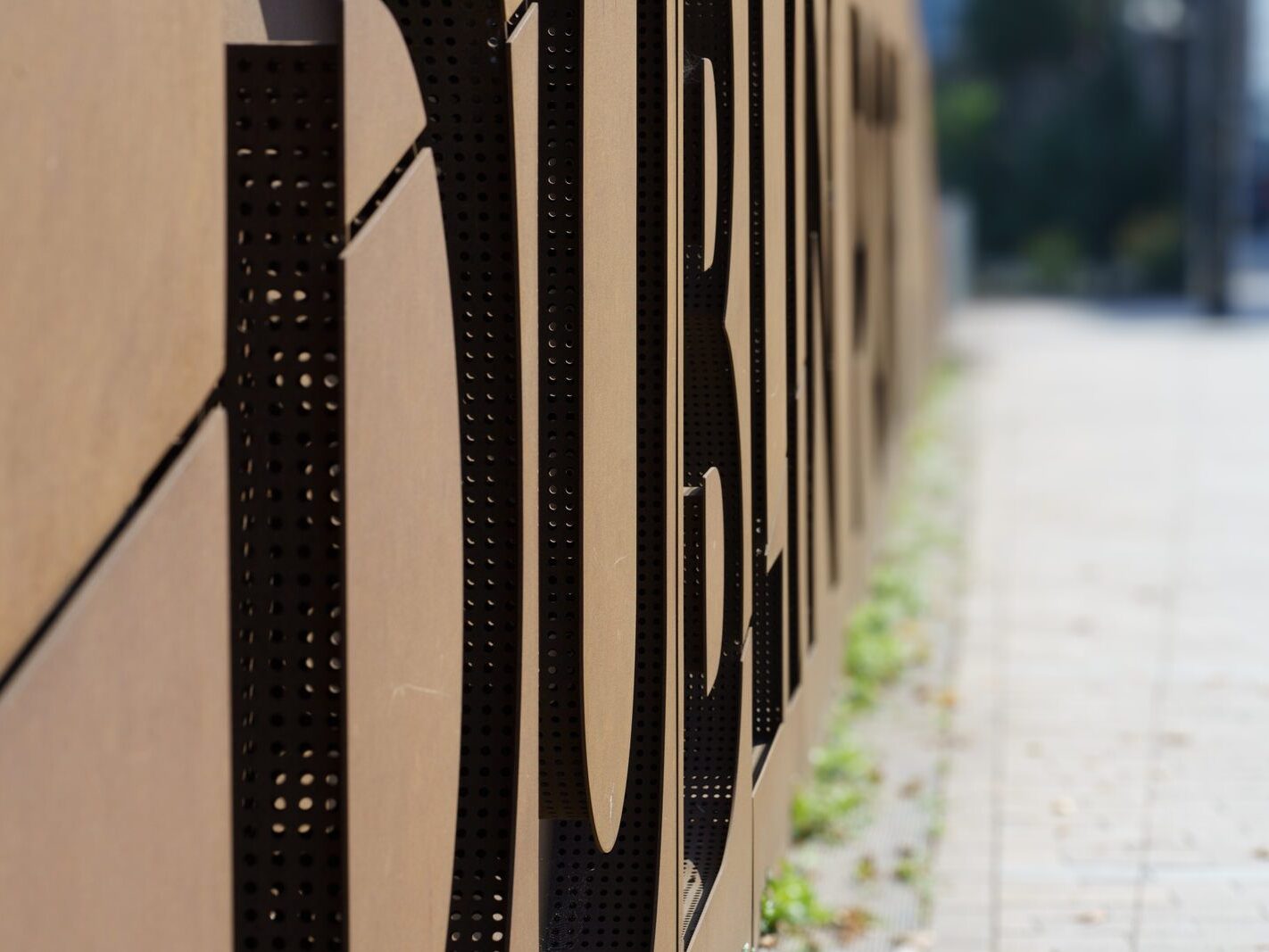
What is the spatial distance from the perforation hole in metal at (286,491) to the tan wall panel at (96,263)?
22 cm

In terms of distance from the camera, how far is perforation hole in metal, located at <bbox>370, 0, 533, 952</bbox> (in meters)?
2.64

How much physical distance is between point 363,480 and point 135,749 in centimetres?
50

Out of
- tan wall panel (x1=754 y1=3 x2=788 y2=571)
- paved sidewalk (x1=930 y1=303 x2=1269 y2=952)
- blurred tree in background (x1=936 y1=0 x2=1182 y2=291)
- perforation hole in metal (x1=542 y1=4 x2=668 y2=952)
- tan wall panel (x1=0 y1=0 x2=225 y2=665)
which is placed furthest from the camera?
blurred tree in background (x1=936 y1=0 x2=1182 y2=291)

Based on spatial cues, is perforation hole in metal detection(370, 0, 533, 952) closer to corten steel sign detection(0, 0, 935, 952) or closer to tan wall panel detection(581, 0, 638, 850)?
corten steel sign detection(0, 0, 935, 952)

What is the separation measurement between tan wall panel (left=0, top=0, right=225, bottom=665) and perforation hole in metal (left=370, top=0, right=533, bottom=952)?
0.70 meters

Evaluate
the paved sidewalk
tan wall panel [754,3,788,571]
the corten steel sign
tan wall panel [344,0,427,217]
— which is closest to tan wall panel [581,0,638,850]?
the corten steel sign

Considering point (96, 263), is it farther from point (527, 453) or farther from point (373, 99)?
point (527, 453)

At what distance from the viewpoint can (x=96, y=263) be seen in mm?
1762

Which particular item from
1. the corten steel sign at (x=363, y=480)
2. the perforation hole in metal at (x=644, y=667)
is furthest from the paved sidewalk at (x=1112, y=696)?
the perforation hole in metal at (x=644, y=667)

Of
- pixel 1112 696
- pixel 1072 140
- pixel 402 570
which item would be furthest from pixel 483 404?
pixel 1072 140

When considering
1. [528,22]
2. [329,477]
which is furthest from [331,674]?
[528,22]

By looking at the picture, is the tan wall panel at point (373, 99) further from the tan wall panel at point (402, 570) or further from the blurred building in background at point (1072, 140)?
the blurred building in background at point (1072, 140)

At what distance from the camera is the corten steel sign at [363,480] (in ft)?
5.68

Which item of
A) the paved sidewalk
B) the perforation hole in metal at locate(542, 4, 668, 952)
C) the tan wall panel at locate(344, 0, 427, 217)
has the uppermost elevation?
the tan wall panel at locate(344, 0, 427, 217)
